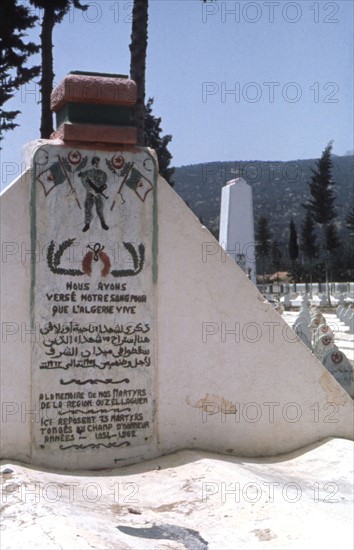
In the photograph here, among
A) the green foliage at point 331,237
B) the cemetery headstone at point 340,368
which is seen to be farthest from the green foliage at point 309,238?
the cemetery headstone at point 340,368

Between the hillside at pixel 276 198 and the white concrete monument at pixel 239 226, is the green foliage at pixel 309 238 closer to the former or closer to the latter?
the white concrete monument at pixel 239 226

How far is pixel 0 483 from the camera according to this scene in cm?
403

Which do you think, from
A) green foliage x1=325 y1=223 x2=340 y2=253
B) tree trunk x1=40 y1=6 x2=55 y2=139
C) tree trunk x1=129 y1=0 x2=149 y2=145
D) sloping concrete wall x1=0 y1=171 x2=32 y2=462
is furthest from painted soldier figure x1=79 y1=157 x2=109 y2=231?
green foliage x1=325 y1=223 x2=340 y2=253

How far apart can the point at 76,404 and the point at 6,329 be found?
0.72m

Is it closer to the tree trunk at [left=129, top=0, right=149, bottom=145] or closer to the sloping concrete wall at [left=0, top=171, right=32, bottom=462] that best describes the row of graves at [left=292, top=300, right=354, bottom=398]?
the tree trunk at [left=129, top=0, right=149, bottom=145]

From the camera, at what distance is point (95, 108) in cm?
506

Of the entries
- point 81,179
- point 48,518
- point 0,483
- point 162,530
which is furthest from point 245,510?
point 81,179

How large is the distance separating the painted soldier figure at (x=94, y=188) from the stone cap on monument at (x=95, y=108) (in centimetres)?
21

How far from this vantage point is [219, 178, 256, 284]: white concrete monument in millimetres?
19422

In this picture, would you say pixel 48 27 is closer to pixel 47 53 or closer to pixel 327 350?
pixel 47 53

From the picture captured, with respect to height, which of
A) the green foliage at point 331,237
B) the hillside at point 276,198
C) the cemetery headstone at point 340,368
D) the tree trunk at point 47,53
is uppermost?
the hillside at point 276,198

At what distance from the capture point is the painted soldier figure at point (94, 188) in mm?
4980

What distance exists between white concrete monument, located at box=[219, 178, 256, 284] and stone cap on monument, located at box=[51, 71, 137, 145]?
14308 mm

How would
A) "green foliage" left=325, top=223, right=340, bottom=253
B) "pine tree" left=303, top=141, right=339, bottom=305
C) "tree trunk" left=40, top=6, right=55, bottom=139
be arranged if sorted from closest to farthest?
"tree trunk" left=40, top=6, right=55, bottom=139 → "pine tree" left=303, top=141, right=339, bottom=305 → "green foliage" left=325, top=223, right=340, bottom=253
